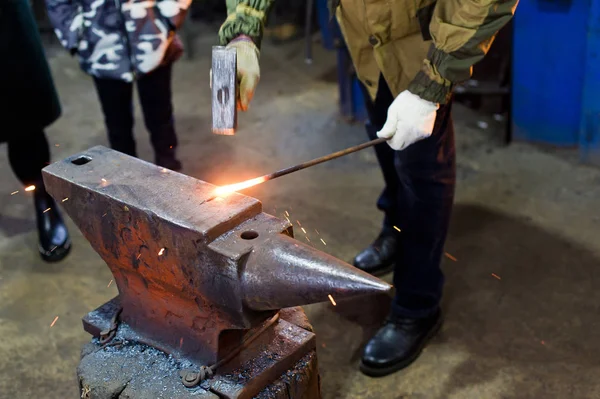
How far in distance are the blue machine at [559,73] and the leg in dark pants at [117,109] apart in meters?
1.87

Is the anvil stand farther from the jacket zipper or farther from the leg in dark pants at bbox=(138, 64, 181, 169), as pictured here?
the leg in dark pants at bbox=(138, 64, 181, 169)

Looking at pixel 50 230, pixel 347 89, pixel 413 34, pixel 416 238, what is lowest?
pixel 50 230

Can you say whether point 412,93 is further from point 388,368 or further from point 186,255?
point 388,368

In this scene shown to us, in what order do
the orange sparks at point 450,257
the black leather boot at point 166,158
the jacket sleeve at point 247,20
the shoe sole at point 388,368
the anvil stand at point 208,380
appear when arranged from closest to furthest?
1. the anvil stand at point 208,380
2. the jacket sleeve at point 247,20
3. the shoe sole at point 388,368
4. the orange sparks at point 450,257
5. the black leather boot at point 166,158

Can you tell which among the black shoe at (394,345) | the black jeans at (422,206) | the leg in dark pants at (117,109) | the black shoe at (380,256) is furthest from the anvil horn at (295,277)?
the leg in dark pants at (117,109)

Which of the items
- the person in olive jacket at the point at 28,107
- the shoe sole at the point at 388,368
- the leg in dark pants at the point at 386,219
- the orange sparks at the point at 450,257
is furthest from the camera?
the orange sparks at the point at 450,257

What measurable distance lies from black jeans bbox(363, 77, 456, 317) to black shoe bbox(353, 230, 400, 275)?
1.29 ft

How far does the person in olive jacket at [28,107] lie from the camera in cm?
261

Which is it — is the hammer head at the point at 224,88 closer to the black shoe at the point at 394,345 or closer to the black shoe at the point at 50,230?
the black shoe at the point at 394,345

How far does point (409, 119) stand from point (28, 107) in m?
1.71

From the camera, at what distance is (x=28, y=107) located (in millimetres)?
2715

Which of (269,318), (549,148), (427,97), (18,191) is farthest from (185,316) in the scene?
(549,148)

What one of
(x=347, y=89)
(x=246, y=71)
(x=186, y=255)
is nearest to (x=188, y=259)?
(x=186, y=255)

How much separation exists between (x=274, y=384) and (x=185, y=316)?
255 millimetres
